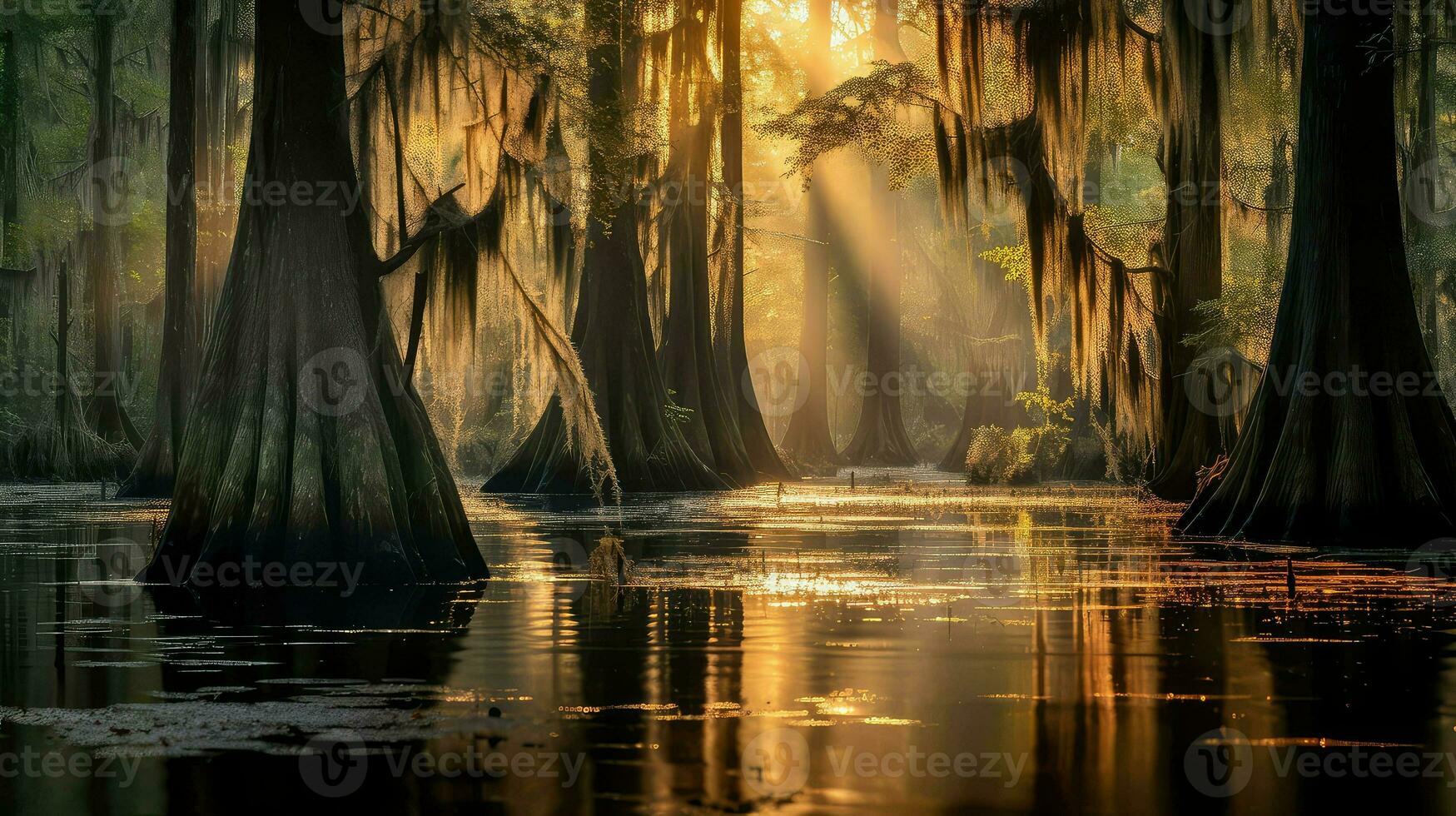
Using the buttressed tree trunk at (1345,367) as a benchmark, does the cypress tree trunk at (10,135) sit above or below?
above

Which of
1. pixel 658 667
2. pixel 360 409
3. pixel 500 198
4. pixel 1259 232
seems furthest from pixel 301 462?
pixel 1259 232

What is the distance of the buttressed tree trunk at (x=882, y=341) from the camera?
5184cm

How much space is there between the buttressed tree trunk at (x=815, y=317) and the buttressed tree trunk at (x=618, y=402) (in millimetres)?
16546

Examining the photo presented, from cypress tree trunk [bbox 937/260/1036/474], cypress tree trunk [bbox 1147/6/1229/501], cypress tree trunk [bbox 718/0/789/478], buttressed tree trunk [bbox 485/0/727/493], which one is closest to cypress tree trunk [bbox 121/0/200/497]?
buttressed tree trunk [bbox 485/0/727/493]

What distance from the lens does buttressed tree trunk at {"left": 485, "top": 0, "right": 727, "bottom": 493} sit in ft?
102

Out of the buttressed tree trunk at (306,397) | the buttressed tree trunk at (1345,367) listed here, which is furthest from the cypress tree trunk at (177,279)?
the buttressed tree trunk at (1345,367)

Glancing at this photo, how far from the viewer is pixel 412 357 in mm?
14258

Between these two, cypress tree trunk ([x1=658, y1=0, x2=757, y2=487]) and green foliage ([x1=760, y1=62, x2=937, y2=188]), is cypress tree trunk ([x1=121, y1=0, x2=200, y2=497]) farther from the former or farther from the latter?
green foliage ([x1=760, y1=62, x2=937, y2=188])

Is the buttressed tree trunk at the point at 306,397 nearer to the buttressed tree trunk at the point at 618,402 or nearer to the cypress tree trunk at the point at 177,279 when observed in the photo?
the buttressed tree trunk at the point at 618,402

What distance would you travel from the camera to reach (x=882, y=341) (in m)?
53.4

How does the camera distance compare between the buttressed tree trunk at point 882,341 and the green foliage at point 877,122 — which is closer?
the green foliage at point 877,122

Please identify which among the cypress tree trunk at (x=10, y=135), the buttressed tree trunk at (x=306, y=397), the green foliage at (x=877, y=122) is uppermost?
the cypress tree trunk at (x=10, y=135)

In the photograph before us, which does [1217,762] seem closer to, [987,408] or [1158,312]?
[1158,312]

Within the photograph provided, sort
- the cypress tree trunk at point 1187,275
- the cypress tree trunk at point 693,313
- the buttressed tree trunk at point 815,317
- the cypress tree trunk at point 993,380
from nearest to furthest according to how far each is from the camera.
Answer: the cypress tree trunk at point 1187,275
the cypress tree trunk at point 693,313
the buttressed tree trunk at point 815,317
the cypress tree trunk at point 993,380
